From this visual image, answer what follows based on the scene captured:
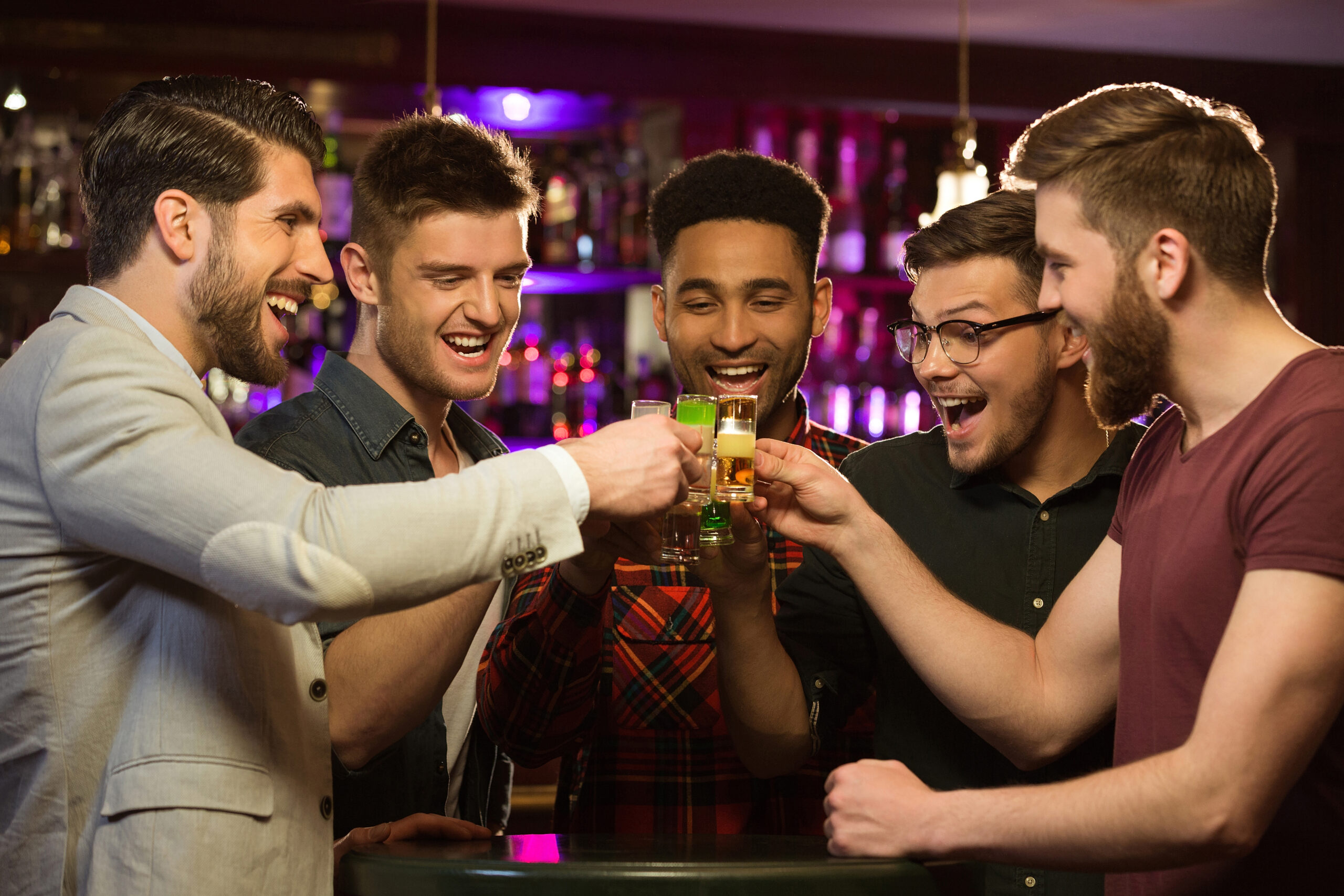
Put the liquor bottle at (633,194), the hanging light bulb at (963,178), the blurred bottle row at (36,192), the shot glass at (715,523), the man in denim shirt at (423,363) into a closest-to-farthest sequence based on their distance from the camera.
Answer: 1. the shot glass at (715,523)
2. the man in denim shirt at (423,363)
3. the hanging light bulb at (963,178)
4. the blurred bottle row at (36,192)
5. the liquor bottle at (633,194)

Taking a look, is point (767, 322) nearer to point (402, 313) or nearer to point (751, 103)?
point (402, 313)

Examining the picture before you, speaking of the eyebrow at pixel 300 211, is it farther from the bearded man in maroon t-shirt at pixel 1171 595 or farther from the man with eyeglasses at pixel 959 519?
the bearded man in maroon t-shirt at pixel 1171 595

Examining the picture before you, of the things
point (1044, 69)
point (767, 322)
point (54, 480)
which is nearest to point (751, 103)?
point (1044, 69)

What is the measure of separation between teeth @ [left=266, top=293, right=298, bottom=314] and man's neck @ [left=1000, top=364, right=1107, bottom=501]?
3.68ft

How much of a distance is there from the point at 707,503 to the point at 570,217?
248cm

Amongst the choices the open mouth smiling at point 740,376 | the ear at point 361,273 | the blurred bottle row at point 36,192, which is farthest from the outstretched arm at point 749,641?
the blurred bottle row at point 36,192

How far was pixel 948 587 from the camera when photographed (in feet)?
5.94

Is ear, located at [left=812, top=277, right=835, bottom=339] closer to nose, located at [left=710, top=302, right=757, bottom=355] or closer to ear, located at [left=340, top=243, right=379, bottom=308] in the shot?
nose, located at [left=710, top=302, right=757, bottom=355]

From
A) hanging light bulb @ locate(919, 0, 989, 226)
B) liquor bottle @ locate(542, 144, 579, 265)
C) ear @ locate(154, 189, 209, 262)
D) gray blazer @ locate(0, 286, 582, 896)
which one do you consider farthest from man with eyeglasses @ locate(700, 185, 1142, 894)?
liquor bottle @ locate(542, 144, 579, 265)

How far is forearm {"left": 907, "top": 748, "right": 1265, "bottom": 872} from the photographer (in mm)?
1128

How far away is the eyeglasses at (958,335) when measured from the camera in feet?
6.00

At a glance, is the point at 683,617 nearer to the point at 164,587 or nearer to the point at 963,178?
the point at 164,587

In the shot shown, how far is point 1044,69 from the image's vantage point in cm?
413

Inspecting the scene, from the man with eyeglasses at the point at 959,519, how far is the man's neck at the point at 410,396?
697 millimetres
